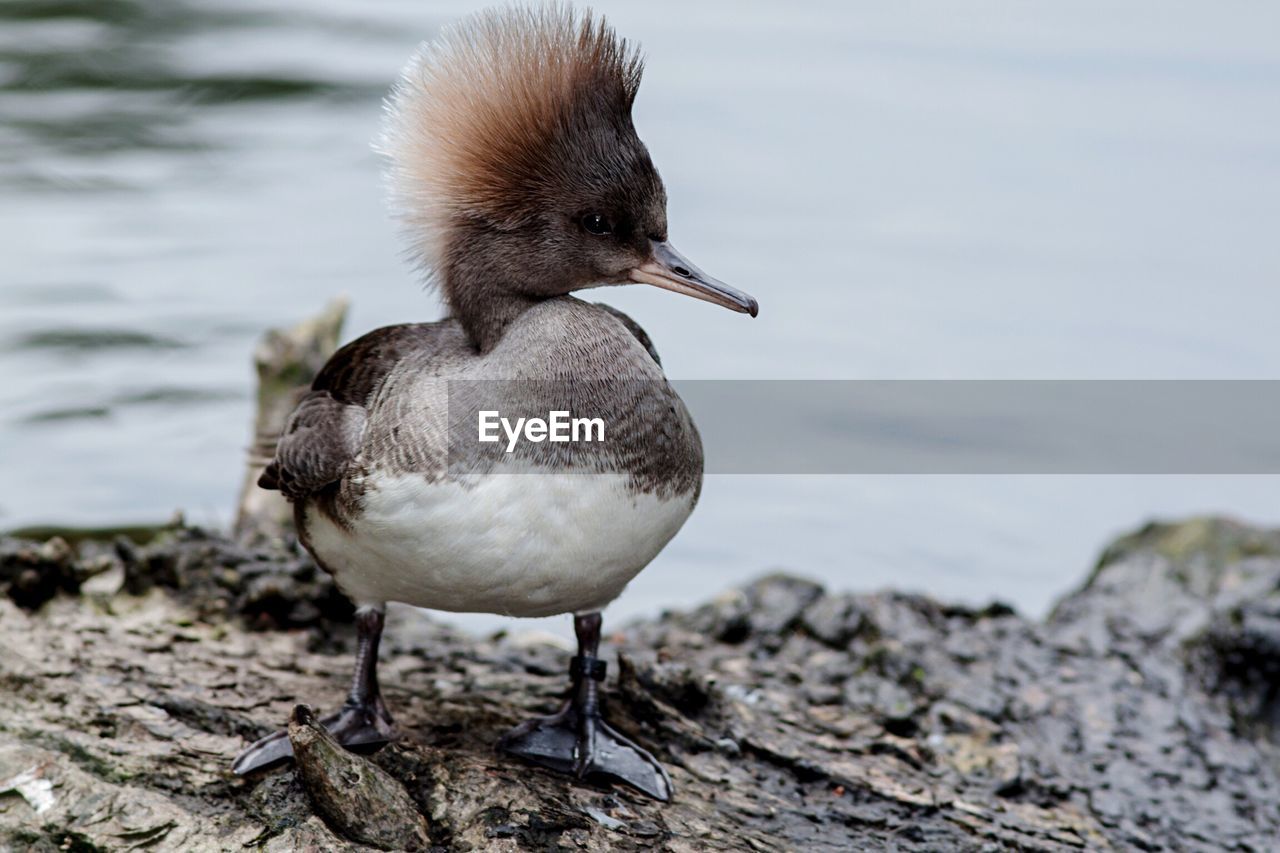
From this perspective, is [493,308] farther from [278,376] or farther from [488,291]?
[278,376]

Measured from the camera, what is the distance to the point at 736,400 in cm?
809

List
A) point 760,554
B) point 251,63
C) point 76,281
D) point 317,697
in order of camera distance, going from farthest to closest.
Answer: point 251,63, point 76,281, point 760,554, point 317,697

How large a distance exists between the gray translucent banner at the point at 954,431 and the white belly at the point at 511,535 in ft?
12.1

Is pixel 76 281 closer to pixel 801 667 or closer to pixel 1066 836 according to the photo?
pixel 801 667

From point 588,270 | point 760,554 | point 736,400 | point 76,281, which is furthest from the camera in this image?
point 76,281

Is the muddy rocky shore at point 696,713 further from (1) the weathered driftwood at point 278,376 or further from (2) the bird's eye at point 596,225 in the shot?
(2) the bird's eye at point 596,225

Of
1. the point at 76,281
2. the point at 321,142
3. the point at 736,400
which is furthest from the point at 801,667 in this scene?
the point at 321,142

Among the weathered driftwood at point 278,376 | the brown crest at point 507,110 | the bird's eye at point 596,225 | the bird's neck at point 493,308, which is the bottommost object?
the weathered driftwood at point 278,376

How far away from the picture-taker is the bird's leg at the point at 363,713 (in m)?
4.00

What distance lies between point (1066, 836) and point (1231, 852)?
52 cm

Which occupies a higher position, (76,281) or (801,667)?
(76,281)

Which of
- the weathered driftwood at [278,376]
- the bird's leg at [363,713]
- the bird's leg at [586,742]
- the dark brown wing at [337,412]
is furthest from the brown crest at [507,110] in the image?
the weathered driftwood at [278,376]

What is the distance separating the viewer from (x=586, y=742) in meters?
4.14

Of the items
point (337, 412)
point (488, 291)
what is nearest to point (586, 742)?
point (337, 412)
